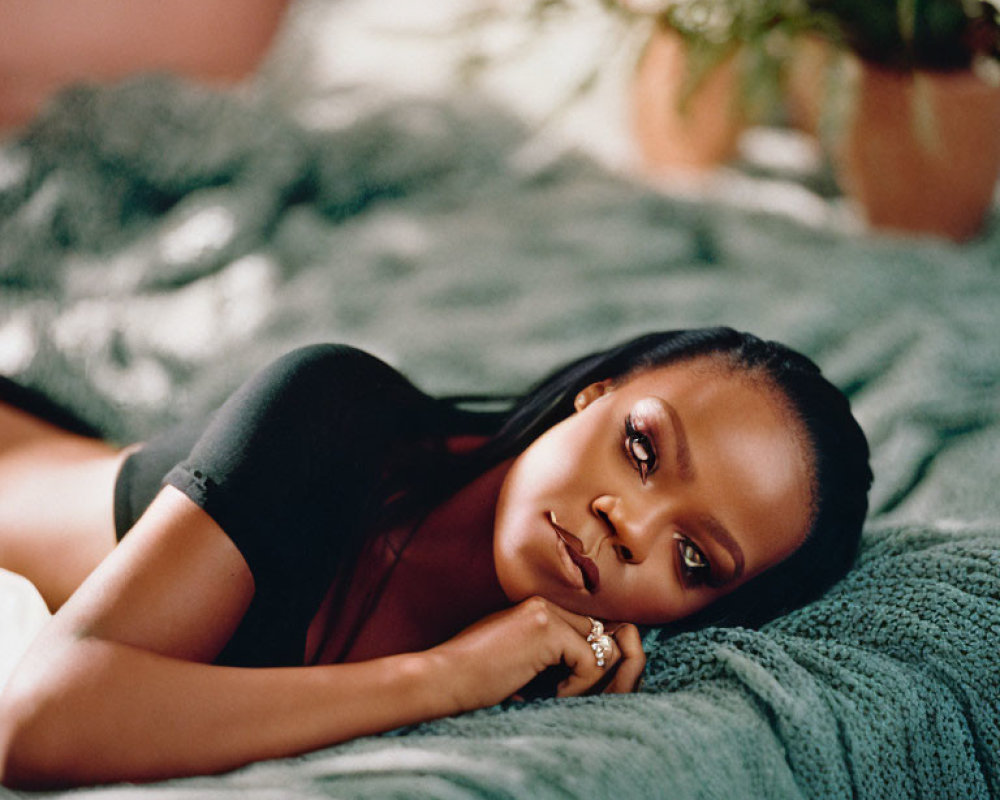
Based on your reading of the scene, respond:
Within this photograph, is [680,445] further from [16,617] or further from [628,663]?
[16,617]

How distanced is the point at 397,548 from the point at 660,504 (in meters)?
0.27

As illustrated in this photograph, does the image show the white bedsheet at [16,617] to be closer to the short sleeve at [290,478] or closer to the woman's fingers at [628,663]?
the short sleeve at [290,478]

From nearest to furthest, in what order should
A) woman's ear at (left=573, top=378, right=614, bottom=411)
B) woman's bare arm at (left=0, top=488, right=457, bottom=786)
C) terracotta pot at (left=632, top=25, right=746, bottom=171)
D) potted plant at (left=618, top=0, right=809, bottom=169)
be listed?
woman's bare arm at (left=0, top=488, right=457, bottom=786) → woman's ear at (left=573, top=378, right=614, bottom=411) → potted plant at (left=618, top=0, right=809, bottom=169) → terracotta pot at (left=632, top=25, right=746, bottom=171)

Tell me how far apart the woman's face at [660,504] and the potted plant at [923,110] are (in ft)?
2.76

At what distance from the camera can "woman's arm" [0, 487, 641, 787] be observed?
61cm

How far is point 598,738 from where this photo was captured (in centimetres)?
65

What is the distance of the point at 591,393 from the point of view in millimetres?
849

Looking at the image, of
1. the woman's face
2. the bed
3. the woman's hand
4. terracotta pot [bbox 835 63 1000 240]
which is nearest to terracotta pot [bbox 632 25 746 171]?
the bed

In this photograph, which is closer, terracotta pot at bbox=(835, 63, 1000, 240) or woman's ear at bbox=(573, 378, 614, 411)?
woman's ear at bbox=(573, 378, 614, 411)

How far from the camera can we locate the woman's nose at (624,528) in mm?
720

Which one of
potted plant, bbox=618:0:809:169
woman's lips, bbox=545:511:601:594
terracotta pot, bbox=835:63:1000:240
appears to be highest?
potted plant, bbox=618:0:809:169

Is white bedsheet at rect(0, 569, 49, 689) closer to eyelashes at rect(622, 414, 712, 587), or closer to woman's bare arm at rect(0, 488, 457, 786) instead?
woman's bare arm at rect(0, 488, 457, 786)

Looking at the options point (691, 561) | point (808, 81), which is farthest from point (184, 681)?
point (808, 81)

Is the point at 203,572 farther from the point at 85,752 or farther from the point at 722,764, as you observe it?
the point at 722,764
